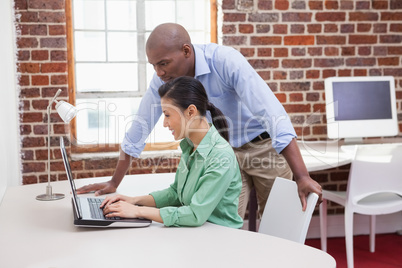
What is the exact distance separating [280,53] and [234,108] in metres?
1.34

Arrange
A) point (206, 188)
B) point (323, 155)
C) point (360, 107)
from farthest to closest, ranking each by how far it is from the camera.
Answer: point (360, 107), point (323, 155), point (206, 188)

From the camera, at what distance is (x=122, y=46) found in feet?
10.4

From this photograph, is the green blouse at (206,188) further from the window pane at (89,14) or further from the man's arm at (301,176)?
the window pane at (89,14)

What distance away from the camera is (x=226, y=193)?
1.49 metres

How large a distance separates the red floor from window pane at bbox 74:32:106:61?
6.91 ft

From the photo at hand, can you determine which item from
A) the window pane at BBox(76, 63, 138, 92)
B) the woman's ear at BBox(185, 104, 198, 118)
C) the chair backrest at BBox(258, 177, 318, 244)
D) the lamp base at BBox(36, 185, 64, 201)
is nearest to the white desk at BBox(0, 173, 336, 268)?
the chair backrest at BBox(258, 177, 318, 244)

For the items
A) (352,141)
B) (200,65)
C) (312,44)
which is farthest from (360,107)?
(200,65)

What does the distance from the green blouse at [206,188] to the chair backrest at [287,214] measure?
0.15 m

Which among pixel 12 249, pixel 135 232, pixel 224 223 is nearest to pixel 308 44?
pixel 224 223

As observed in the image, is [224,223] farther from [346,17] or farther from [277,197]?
[346,17]

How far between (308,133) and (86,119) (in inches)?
65.0

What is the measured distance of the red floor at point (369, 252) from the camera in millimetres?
2926

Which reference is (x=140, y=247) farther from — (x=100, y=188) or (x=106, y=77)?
(x=106, y=77)

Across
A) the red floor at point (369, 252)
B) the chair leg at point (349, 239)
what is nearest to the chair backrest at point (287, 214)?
the chair leg at point (349, 239)
